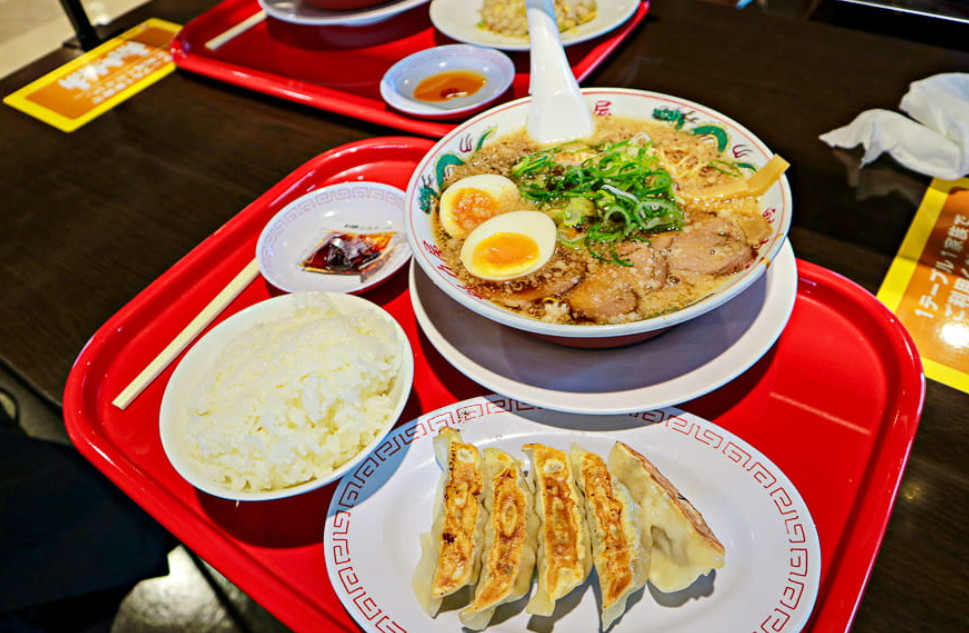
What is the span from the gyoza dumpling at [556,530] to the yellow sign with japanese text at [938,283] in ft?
3.05

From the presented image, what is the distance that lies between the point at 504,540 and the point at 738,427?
616 millimetres

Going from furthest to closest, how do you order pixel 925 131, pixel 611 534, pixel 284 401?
1. pixel 925 131
2. pixel 284 401
3. pixel 611 534

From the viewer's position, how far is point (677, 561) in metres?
1.11

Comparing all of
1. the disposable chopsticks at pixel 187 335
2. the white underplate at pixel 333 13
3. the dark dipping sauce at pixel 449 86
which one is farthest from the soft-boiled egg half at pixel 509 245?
the white underplate at pixel 333 13

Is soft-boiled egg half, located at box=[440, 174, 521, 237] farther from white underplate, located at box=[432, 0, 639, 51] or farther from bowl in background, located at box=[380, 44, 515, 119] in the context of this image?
white underplate, located at box=[432, 0, 639, 51]

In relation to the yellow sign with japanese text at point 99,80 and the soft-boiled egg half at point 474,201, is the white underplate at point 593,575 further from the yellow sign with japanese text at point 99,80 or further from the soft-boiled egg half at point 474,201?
the yellow sign with japanese text at point 99,80

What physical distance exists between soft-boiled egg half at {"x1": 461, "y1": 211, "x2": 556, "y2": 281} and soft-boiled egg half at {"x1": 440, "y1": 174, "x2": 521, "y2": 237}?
0.04 meters

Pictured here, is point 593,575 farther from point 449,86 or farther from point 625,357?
point 449,86

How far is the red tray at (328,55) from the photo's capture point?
2.39 metres

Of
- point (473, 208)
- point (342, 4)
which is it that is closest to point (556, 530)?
point (473, 208)

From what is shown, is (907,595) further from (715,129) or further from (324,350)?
(324,350)

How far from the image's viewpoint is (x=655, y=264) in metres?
1.46

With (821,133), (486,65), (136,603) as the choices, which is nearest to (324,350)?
(136,603)

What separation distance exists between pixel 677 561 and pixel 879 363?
747 millimetres
